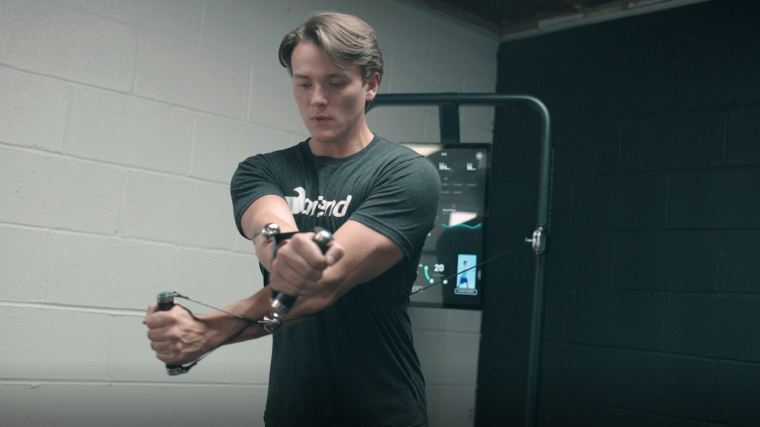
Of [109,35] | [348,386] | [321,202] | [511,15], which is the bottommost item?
[348,386]

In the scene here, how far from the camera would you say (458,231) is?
7.95 ft

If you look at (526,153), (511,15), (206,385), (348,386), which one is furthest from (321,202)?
(511,15)

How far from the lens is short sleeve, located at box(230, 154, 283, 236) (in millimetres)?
1349

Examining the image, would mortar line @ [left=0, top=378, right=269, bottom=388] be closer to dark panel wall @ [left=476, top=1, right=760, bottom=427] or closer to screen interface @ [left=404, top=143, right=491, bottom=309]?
screen interface @ [left=404, top=143, right=491, bottom=309]

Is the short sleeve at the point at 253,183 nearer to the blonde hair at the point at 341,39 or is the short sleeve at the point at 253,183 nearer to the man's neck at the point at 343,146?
the man's neck at the point at 343,146

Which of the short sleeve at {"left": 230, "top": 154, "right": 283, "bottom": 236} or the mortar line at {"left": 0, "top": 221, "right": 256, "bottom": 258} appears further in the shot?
the mortar line at {"left": 0, "top": 221, "right": 256, "bottom": 258}

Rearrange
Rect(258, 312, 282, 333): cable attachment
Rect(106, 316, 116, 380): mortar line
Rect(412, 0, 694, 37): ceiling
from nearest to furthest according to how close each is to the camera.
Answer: Rect(258, 312, 282, 333): cable attachment, Rect(106, 316, 116, 380): mortar line, Rect(412, 0, 694, 37): ceiling

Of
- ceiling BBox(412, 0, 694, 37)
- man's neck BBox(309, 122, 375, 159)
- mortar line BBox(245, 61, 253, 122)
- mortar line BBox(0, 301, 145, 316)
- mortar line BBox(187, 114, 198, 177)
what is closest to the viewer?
man's neck BBox(309, 122, 375, 159)

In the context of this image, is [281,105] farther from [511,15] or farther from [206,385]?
[511,15]

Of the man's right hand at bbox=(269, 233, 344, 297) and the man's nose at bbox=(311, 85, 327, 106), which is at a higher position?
the man's nose at bbox=(311, 85, 327, 106)

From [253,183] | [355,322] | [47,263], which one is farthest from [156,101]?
[355,322]

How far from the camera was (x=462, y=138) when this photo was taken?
3217 mm

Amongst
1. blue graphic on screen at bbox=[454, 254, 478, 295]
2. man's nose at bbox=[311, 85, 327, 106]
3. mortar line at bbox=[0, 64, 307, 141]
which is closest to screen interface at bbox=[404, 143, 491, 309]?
blue graphic on screen at bbox=[454, 254, 478, 295]

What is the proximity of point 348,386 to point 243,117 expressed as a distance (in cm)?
145
